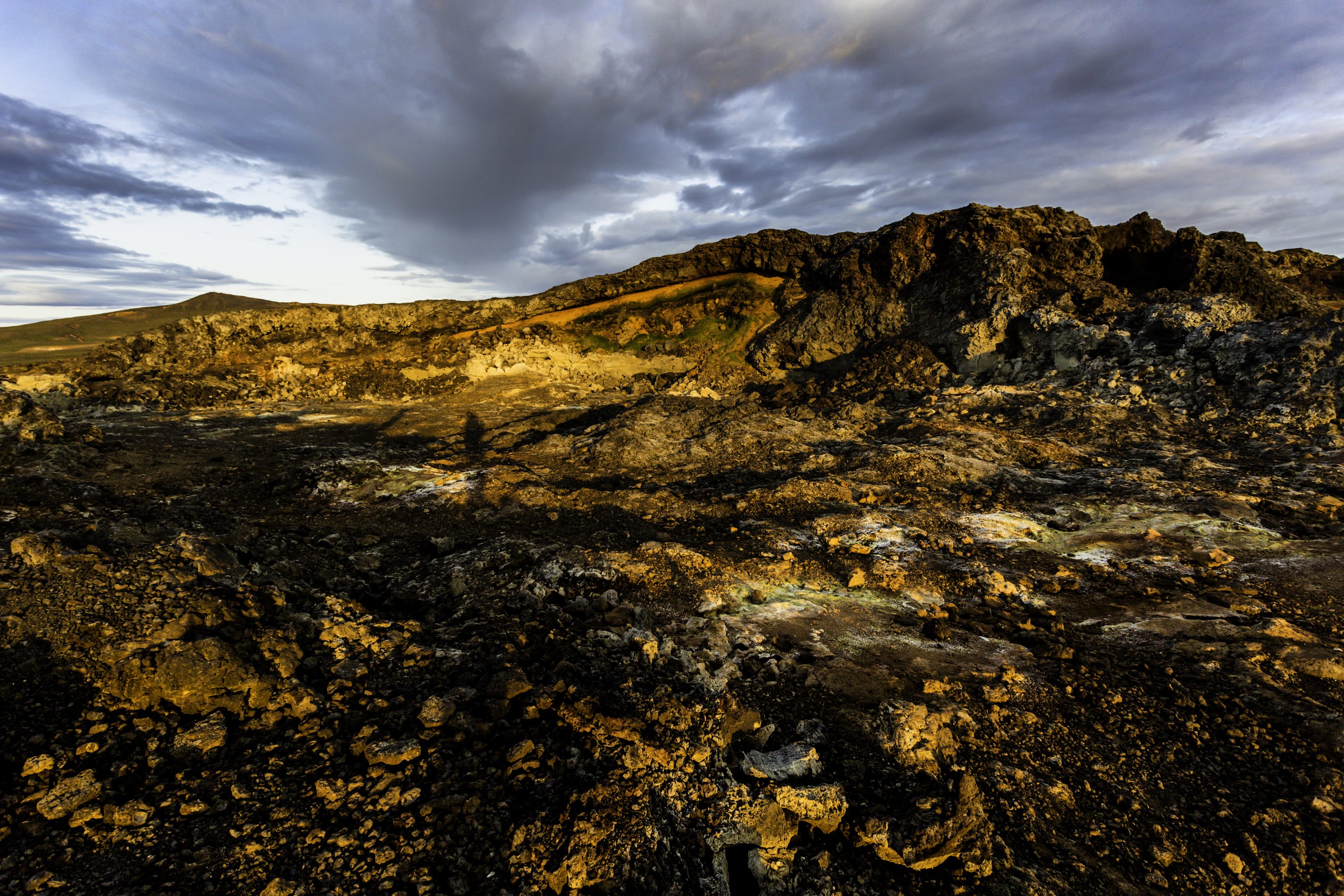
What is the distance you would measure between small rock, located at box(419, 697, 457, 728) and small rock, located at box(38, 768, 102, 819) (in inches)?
59.7

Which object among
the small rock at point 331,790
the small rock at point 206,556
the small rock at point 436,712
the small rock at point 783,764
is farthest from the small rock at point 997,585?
the small rock at point 206,556

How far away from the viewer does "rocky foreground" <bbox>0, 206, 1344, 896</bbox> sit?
277 centimetres

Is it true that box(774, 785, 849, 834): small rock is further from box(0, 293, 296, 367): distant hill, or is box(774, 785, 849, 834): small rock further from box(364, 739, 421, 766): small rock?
box(0, 293, 296, 367): distant hill

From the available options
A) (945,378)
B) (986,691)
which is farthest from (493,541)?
(945,378)

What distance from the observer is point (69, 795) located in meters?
2.63

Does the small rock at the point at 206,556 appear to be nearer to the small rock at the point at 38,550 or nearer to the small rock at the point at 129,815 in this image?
the small rock at the point at 38,550

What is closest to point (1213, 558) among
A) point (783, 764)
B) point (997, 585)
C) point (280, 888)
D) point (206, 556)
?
point (997, 585)

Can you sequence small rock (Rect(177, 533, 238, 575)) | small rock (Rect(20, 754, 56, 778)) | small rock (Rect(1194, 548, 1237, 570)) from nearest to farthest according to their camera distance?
small rock (Rect(20, 754, 56, 778)) < small rock (Rect(177, 533, 238, 575)) < small rock (Rect(1194, 548, 1237, 570))

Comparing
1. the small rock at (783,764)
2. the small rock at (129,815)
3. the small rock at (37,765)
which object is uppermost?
the small rock at (37,765)

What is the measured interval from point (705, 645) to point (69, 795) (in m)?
3.98

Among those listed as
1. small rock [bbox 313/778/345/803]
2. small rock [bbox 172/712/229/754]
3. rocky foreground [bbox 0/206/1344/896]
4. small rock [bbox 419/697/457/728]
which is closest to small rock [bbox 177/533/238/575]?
rocky foreground [bbox 0/206/1344/896]

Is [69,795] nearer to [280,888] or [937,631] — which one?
[280,888]

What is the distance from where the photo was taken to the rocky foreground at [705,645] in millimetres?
2771

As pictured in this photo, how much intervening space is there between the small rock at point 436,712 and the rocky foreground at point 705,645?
2cm
